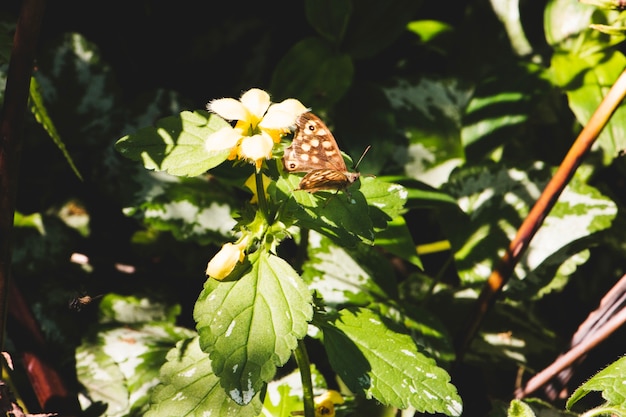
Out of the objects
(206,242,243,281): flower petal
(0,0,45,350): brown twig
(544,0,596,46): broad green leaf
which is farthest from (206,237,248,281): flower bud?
(544,0,596,46): broad green leaf

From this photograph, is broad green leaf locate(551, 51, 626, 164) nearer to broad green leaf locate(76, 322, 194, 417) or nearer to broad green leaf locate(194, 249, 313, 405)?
broad green leaf locate(194, 249, 313, 405)

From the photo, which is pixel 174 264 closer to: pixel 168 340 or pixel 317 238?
pixel 168 340

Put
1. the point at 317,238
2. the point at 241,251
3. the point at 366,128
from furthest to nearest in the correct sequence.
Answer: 1. the point at 366,128
2. the point at 317,238
3. the point at 241,251

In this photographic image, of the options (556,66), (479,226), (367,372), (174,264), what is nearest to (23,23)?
(367,372)

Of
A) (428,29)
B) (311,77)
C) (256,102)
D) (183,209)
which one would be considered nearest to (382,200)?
(256,102)

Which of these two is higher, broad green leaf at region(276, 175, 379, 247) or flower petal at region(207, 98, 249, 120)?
flower petal at region(207, 98, 249, 120)

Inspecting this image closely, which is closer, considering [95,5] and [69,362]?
[69,362]
